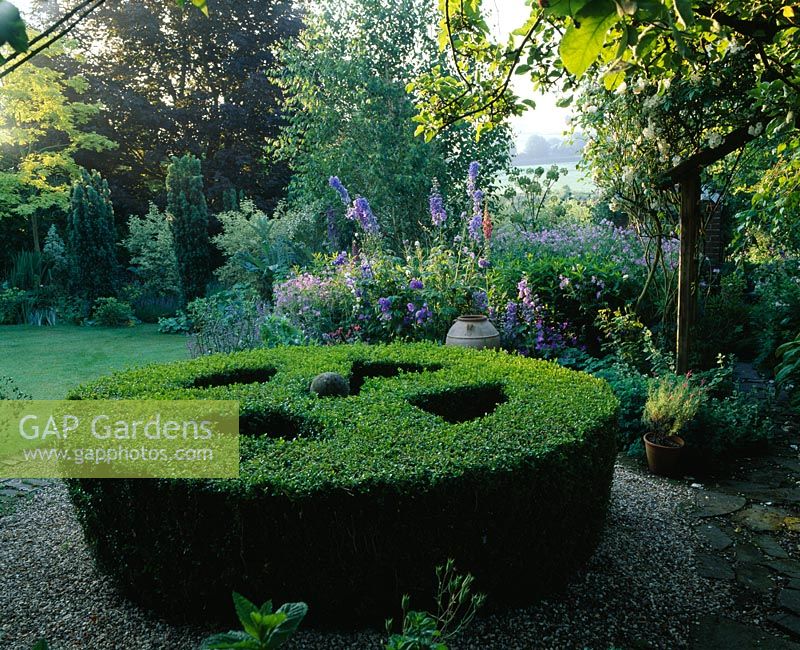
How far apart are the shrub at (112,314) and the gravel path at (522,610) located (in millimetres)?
7905

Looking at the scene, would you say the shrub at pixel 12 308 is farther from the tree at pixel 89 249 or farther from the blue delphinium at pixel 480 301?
the blue delphinium at pixel 480 301

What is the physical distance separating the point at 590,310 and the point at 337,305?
2.81 metres

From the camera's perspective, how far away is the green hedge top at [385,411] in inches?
94.7

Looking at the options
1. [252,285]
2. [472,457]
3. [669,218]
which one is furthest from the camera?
[252,285]

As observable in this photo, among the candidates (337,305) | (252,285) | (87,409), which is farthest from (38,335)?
(87,409)

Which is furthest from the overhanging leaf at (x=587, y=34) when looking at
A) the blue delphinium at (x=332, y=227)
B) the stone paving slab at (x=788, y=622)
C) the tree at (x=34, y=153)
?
the tree at (x=34, y=153)

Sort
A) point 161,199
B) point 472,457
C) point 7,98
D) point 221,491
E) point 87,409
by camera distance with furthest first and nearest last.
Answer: point 161,199 < point 7,98 < point 87,409 < point 472,457 < point 221,491

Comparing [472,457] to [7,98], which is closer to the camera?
[472,457]

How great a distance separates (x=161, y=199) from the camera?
1552 cm

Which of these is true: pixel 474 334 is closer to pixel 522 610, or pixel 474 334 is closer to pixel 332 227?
pixel 522 610

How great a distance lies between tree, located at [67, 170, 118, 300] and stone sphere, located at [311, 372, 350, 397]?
31.8ft

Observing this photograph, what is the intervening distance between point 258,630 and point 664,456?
387 cm

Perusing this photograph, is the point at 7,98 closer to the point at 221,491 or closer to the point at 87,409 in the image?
the point at 87,409

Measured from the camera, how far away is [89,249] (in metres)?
11.5
